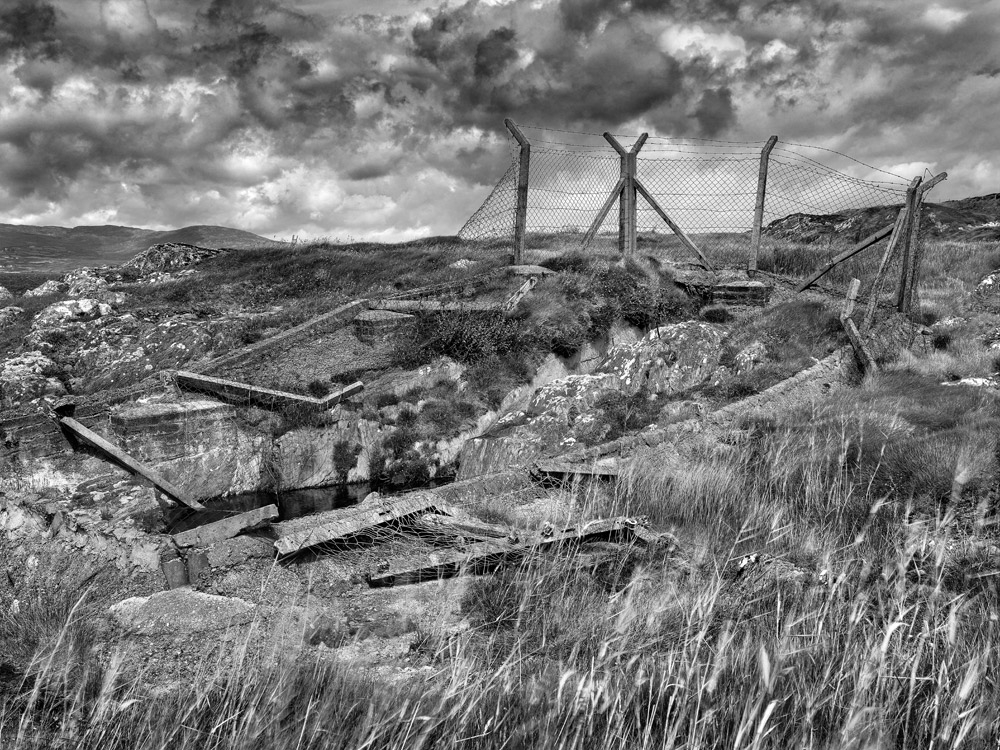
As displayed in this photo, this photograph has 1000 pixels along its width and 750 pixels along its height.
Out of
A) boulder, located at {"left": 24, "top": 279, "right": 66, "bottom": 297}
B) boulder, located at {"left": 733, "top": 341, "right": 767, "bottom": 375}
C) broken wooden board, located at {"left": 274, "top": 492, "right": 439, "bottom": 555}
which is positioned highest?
boulder, located at {"left": 24, "top": 279, "right": 66, "bottom": 297}

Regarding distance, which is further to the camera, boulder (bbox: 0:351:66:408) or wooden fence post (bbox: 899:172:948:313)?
boulder (bbox: 0:351:66:408)

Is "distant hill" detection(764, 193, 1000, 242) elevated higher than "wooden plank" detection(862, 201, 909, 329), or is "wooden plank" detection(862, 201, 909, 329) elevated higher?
"distant hill" detection(764, 193, 1000, 242)

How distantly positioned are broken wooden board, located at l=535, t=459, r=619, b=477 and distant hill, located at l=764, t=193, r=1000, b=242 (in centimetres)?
2659

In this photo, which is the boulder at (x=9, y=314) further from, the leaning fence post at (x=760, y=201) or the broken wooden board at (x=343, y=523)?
the leaning fence post at (x=760, y=201)

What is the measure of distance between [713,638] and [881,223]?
3551 centimetres

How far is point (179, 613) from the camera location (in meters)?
4.67

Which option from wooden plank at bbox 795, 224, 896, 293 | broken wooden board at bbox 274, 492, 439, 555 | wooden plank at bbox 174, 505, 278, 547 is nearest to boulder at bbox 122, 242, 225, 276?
wooden plank at bbox 174, 505, 278, 547

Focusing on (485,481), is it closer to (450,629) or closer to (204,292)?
(450,629)

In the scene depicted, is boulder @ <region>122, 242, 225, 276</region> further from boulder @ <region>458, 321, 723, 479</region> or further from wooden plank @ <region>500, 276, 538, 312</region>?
boulder @ <region>458, 321, 723, 479</region>

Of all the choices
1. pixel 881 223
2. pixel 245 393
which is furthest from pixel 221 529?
pixel 881 223

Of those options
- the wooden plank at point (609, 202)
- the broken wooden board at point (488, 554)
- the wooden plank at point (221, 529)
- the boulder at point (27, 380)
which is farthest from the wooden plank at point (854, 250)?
the boulder at point (27, 380)

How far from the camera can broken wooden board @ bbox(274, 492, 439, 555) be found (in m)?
5.95

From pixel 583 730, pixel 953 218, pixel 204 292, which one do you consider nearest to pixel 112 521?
pixel 583 730

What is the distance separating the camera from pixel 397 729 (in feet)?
8.73
